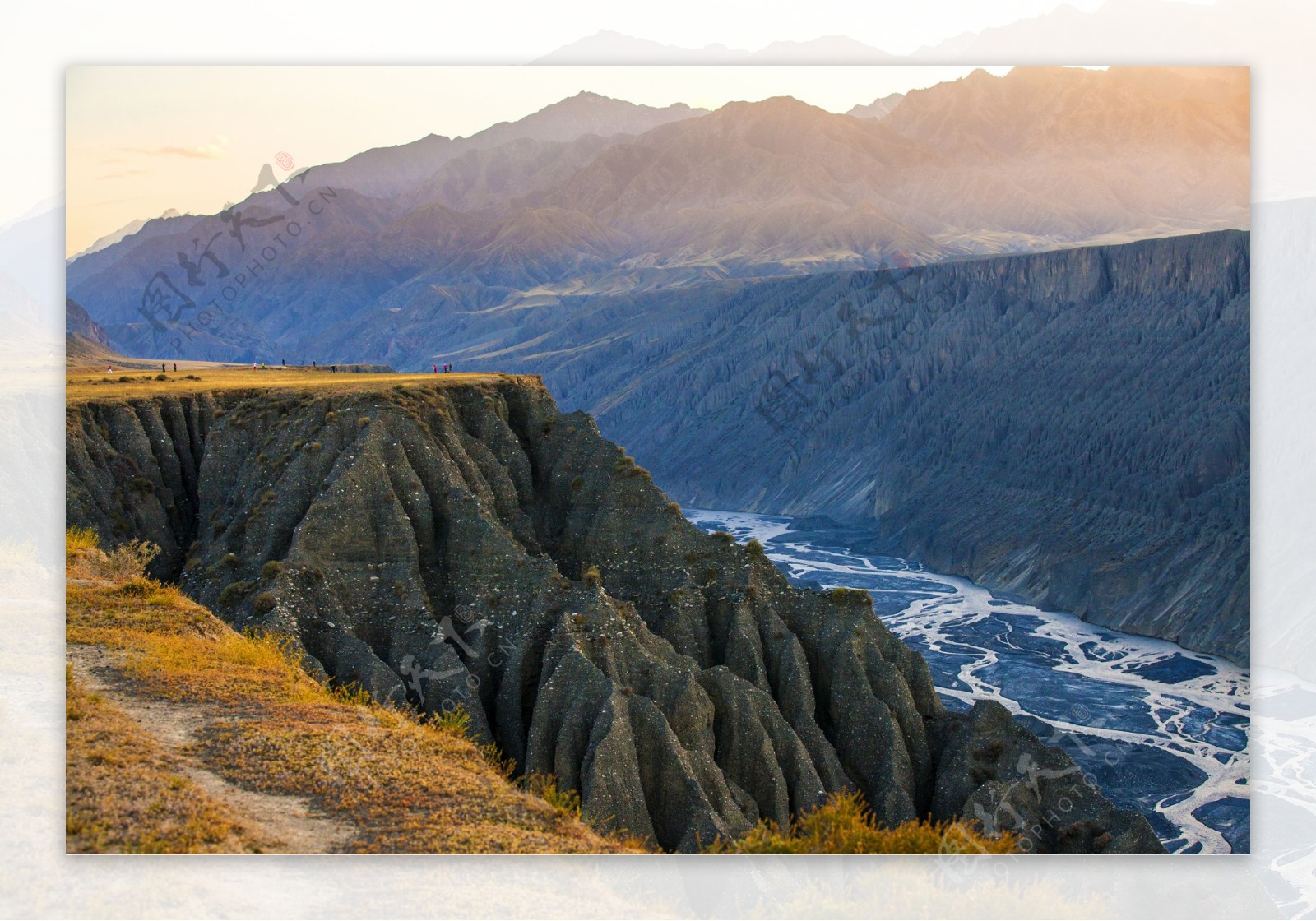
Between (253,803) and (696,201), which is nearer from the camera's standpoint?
(253,803)

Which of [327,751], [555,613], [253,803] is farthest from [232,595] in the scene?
[253,803]

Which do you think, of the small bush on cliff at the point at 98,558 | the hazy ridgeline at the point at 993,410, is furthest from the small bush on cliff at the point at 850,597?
the hazy ridgeline at the point at 993,410

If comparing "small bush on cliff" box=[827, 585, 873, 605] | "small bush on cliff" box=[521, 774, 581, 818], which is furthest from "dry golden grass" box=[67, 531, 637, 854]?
"small bush on cliff" box=[827, 585, 873, 605]

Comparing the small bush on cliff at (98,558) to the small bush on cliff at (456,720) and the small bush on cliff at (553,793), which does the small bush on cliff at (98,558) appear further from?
the small bush on cliff at (553,793)

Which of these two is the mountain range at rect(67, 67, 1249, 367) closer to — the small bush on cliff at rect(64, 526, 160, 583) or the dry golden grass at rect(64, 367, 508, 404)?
the dry golden grass at rect(64, 367, 508, 404)

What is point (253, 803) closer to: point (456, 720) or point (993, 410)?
point (456, 720)

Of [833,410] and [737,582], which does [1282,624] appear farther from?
[833,410]
